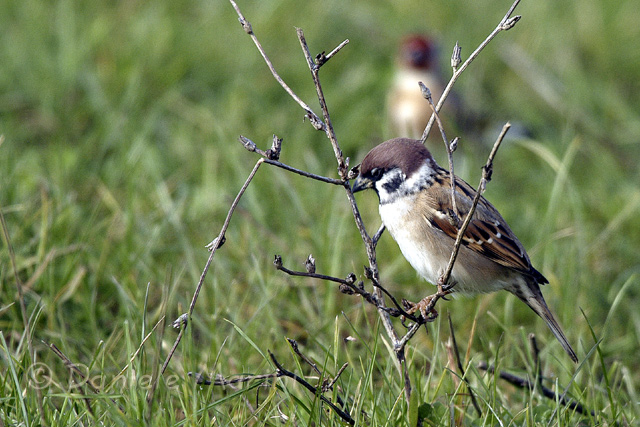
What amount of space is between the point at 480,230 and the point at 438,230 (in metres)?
0.24

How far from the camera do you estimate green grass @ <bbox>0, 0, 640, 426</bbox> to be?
2924mm

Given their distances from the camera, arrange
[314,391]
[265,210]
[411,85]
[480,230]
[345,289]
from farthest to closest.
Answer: [411,85]
[265,210]
[480,230]
[314,391]
[345,289]

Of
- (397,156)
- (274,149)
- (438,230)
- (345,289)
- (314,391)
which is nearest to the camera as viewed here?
(274,149)

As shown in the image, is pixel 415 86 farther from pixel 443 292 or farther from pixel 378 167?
pixel 443 292

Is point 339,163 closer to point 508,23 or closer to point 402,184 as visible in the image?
point 508,23

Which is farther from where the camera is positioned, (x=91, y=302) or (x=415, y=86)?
(x=415, y=86)

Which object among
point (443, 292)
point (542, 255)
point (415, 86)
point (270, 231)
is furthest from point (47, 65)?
point (443, 292)

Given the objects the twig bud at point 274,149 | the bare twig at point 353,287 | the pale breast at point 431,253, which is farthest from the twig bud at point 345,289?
the pale breast at point 431,253

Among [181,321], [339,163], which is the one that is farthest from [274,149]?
[181,321]

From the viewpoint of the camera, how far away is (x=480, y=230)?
135 inches

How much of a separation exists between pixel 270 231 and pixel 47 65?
2.33 metres

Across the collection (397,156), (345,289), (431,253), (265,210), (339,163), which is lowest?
(265,210)

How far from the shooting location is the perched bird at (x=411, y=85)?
704 centimetres

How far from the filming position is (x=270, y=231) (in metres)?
4.56
